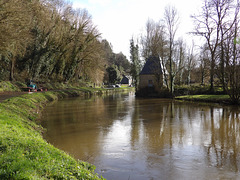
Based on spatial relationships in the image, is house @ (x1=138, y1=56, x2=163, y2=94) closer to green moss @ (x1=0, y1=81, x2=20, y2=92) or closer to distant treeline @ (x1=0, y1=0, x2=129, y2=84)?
distant treeline @ (x1=0, y1=0, x2=129, y2=84)

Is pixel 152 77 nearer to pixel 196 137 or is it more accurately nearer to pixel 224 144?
pixel 196 137

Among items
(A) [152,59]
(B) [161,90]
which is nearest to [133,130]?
(B) [161,90]

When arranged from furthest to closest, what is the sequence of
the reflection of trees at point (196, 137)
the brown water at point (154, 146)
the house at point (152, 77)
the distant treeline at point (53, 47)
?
the house at point (152, 77) < the distant treeline at point (53, 47) < the reflection of trees at point (196, 137) < the brown water at point (154, 146)

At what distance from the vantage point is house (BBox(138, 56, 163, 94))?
32.5 meters

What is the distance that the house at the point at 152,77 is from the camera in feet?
107

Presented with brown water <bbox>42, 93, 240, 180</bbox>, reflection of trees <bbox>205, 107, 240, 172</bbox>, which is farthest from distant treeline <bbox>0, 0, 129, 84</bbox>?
reflection of trees <bbox>205, 107, 240, 172</bbox>

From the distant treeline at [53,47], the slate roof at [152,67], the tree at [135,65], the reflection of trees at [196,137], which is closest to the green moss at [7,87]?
the distant treeline at [53,47]

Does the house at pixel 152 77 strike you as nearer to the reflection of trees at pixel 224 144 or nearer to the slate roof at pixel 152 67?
the slate roof at pixel 152 67

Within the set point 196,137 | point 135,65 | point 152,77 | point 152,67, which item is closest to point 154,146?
point 196,137

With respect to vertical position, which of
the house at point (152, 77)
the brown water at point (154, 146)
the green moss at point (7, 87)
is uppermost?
the house at point (152, 77)

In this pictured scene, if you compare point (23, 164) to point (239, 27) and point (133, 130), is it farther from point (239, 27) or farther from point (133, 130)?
point (239, 27)

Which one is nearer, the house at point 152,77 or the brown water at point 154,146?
the brown water at point 154,146

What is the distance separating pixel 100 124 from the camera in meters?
11.8

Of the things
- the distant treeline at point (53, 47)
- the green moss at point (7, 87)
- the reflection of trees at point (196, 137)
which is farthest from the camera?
the distant treeline at point (53, 47)
